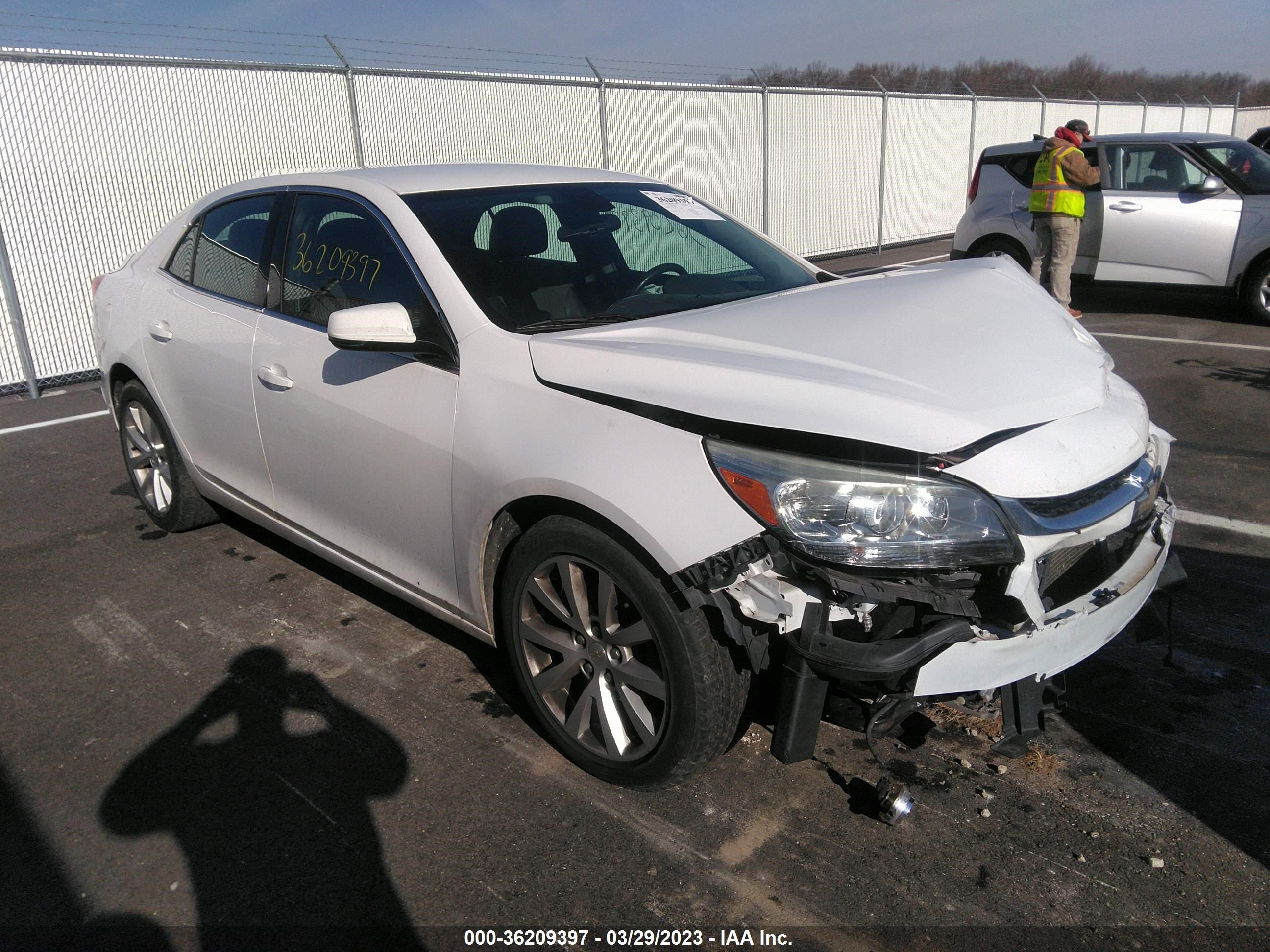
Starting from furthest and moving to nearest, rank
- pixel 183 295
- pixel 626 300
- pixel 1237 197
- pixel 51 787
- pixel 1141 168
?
pixel 1141 168 < pixel 1237 197 < pixel 183 295 < pixel 626 300 < pixel 51 787

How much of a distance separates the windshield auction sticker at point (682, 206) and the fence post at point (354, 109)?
716cm

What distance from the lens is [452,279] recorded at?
119 inches

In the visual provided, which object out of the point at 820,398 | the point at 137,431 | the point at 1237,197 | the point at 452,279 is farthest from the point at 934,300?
the point at 1237,197

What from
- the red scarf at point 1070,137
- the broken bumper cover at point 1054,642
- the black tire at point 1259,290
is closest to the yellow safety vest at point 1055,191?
the red scarf at point 1070,137

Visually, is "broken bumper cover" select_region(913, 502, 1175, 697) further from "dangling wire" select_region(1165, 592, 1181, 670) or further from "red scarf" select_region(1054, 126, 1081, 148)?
"red scarf" select_region(1054, 126, 1081, 148)

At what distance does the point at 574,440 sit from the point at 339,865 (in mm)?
1284

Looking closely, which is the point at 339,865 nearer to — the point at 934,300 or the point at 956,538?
the point at 956,538

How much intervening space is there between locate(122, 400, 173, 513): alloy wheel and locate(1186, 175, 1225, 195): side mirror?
913cm

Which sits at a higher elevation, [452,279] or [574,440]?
[452,279]

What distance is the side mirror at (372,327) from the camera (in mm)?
2877

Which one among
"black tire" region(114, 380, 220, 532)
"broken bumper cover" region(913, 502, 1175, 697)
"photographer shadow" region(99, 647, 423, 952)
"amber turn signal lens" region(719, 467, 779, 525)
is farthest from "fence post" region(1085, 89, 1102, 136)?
"photographer shadow" region(99, 647, 423, 952)

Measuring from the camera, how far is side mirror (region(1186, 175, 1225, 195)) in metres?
8.99

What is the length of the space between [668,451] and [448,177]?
5.88ft

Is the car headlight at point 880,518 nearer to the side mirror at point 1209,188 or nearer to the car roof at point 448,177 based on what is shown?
the car roof at point 448,177
